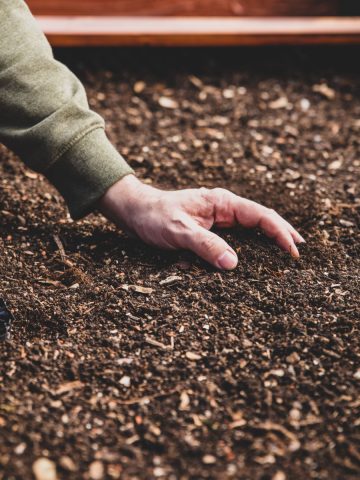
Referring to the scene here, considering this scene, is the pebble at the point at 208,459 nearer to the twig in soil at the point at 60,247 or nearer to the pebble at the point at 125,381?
the pebble at the point at 125,381

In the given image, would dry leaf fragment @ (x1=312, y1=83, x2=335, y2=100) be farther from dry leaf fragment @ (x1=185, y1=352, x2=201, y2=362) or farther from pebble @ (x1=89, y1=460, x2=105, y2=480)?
pebble @ (x1=89, y1=460, x2=105, y2=480)

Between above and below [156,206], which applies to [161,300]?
below

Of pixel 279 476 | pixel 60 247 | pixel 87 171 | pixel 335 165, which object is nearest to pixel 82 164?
pixel 87 171

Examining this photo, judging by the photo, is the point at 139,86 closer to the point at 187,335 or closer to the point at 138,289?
the point at 138,289

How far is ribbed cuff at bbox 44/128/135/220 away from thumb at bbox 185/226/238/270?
241mm

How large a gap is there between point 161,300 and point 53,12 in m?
1.88

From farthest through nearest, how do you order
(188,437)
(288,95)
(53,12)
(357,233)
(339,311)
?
(53,12) → (288,95) → (357,233) → (339,311) → (188,437)

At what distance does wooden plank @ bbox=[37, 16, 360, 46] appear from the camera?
2342 millimetres

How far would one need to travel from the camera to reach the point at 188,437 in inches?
41.4

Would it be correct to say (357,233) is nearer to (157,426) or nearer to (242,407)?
(242,407)

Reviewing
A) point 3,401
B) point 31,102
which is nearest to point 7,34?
point 31,102

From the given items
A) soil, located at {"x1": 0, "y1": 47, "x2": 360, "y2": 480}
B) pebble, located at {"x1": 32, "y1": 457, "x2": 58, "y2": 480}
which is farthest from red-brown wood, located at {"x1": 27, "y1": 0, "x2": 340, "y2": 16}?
pebble, located at {"x1": 32, "y1": 457, "x2": 58, "y2": 480}

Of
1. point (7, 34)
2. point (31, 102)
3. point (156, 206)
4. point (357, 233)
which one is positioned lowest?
point (357, 233)

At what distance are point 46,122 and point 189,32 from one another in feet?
3.85
